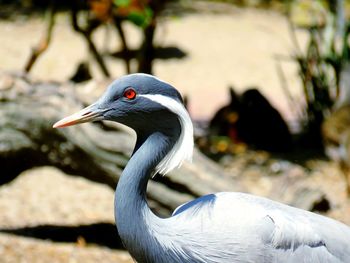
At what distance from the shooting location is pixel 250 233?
3258 mm

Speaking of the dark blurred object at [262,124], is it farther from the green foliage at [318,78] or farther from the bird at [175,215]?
the bird at [175,215]

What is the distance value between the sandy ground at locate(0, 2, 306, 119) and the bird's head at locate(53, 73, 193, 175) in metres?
6.10

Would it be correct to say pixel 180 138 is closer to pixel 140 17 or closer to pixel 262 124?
pixel 140 17

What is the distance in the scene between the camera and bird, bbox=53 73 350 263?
123 inches

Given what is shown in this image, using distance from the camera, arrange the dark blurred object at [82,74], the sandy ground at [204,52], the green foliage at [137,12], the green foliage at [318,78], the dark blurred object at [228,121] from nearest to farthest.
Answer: the green foliage at [137,12] < the dark blurred object at [82,74] < the dark blurred object at [228,121] < the green foliage at [318,78] < the sandy ground at [204,52]

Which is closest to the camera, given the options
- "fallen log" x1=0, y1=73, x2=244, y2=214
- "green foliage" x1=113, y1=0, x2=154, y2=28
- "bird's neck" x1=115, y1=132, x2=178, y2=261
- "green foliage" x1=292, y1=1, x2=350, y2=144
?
"bird's neck" x1=115, y1=132, x2=178, y2=261

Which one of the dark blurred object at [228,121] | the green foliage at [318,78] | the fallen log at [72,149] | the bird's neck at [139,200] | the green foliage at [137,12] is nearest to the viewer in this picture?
the bird's neck at [139,200]

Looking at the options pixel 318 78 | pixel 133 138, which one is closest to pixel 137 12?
pixel 133 138

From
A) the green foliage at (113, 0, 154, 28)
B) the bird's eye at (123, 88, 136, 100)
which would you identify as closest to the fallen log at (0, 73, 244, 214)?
the green foliage at (113, 0, 154, 28)

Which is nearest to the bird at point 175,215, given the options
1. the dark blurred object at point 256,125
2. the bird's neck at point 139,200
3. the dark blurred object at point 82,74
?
the bird's neck at point 139,200

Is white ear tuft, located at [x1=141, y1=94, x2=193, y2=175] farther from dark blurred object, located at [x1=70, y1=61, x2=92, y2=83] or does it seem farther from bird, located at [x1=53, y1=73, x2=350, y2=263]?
dark blurred object, located at [x1=70, y1=61, x2=92, y2=83]

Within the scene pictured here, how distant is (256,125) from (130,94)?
4782mm

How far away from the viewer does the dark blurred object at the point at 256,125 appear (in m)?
7.77

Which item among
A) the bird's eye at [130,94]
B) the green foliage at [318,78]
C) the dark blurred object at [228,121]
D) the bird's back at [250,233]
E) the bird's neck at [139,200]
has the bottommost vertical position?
the dark blurred object at [228,121]
